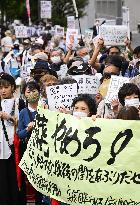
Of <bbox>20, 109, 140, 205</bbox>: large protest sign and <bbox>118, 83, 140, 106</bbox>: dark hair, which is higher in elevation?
<bbox>118, 83, 140, 106</bbox>: dark hair

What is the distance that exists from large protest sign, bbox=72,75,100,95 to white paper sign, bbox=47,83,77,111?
956mm

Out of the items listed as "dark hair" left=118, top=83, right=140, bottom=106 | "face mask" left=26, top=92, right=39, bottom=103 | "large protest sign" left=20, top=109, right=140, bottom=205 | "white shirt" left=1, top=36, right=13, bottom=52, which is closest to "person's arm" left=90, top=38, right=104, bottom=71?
"face mask" left=26, top=92, right=39, bottom=103

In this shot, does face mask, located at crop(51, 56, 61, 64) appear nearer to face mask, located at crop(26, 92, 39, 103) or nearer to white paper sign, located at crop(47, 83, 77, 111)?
face mask, located at crop(26, 92, 39, 103)

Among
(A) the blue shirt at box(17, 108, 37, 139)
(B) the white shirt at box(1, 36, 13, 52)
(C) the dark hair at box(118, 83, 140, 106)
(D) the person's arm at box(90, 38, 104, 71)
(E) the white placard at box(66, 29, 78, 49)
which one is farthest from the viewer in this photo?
(B) the white shirt at box(1, 36, 13, 52)

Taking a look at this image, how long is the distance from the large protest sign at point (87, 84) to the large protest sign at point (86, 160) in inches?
75.2

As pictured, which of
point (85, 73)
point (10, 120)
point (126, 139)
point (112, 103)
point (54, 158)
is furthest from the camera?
point (85, 73)

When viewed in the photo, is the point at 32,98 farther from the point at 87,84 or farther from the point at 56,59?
the point at 56,59

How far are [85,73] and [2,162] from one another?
6.36 ft

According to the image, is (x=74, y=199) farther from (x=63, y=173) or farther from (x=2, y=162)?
(x=2, y=162)

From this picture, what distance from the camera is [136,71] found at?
27.8ft

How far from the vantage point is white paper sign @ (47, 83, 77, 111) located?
5996 millimetres

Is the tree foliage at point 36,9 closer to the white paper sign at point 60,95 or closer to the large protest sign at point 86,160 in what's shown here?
the white paper sign at point 60,95

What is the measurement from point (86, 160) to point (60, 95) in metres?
1.42

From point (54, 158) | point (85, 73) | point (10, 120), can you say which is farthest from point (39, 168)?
point (85, 73)
